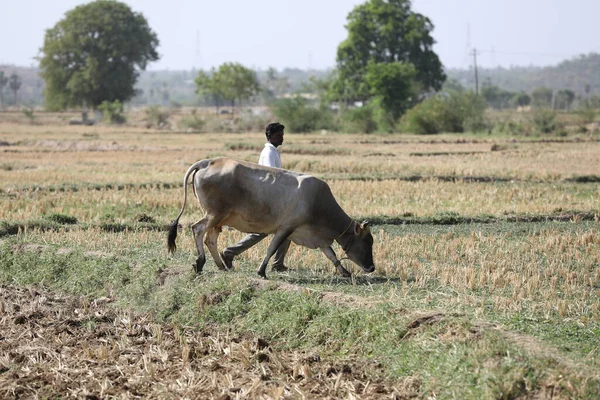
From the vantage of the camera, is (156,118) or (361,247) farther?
(156,118)

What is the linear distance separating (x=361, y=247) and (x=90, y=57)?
5696 centimetres

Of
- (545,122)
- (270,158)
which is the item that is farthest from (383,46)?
(270,158)

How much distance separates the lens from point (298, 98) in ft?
156

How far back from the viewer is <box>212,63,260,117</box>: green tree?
221ft

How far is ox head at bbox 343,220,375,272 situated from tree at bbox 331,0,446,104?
172ft

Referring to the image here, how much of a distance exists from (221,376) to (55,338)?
1859 mm

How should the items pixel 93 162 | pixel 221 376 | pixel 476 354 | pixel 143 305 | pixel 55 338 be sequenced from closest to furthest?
pixel 476 354
pixel 221 376
pixel 55 338
pixel 143 305
pixel 93 162

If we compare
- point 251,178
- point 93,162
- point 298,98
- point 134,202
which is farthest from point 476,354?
point 298,98

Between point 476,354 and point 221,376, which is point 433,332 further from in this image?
point 221,376

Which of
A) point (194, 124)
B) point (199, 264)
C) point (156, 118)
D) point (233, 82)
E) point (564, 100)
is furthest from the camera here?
point (564, 100)

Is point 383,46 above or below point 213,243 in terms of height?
above

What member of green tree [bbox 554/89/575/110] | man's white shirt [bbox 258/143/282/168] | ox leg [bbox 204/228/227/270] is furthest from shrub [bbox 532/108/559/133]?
green tree [bbox 554/89/575/110]

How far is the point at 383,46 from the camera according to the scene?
61.8m

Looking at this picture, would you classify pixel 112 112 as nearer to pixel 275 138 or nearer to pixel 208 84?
pixel 208 84
